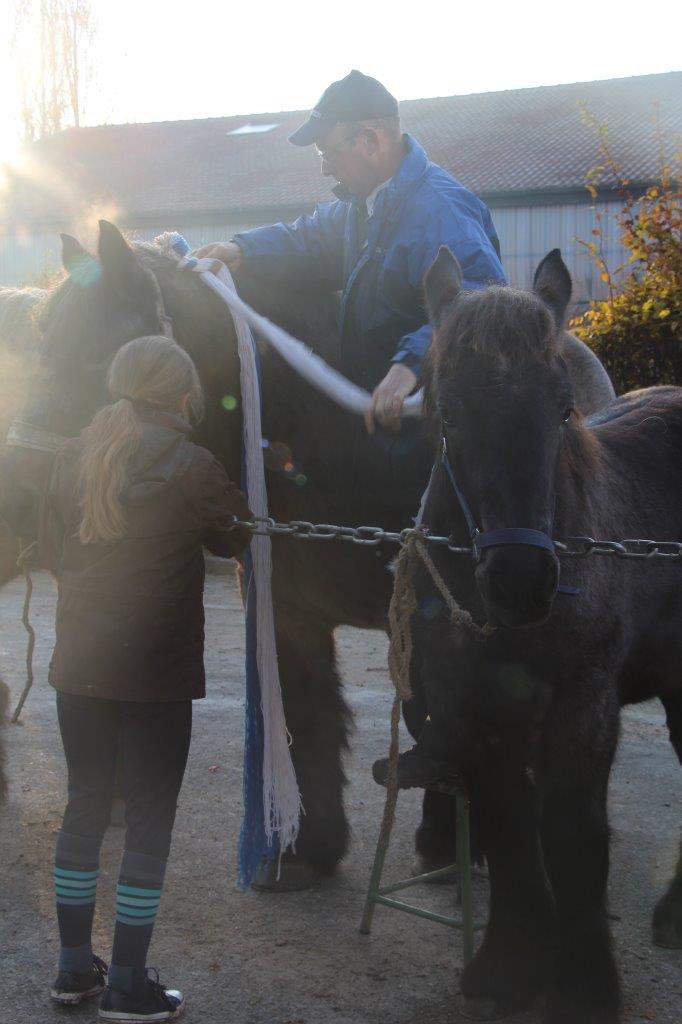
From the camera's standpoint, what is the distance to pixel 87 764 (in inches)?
110

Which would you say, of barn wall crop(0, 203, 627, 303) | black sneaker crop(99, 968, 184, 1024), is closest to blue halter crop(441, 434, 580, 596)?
black sneaker crop(99, 968, 184, 1024)

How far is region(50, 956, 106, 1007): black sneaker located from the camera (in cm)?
276

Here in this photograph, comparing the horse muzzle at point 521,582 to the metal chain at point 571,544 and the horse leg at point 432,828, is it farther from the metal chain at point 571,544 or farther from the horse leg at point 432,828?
the horse leg at point 432,828

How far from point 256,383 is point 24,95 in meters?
32.6

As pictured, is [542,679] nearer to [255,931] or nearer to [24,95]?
[255,931]

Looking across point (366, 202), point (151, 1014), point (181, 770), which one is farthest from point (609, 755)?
point (366, 202)

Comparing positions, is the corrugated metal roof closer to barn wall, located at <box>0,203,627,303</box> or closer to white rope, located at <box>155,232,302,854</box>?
barn wall, located at <box>0,203,627,303</box>

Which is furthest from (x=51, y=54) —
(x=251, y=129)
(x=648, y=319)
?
(x=648, y=319)

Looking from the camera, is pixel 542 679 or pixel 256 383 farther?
pixel 256 383

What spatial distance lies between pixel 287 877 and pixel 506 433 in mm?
2064

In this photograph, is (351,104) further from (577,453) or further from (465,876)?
(465,876)

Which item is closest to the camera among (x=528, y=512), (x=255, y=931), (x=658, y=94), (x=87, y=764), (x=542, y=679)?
(x=528, y=512)

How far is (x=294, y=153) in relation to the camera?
28.4 m

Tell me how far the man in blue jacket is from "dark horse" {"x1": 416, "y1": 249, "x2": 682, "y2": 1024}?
1.52ft
